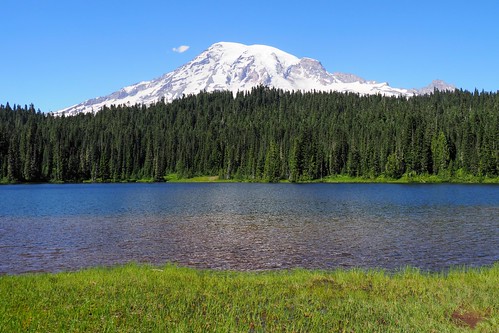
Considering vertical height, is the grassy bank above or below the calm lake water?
above

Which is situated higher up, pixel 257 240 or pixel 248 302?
pixel 248 302

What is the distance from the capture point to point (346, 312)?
641 inches

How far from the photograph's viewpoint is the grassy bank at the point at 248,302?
14.3 metres

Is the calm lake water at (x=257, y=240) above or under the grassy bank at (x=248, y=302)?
under

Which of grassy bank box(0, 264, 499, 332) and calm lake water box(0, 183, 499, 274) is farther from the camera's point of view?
calm lake water box(0, 183, 499, 274)

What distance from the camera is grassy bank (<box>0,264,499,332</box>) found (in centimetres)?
1427

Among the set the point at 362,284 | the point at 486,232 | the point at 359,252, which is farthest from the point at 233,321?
the point at 486,232

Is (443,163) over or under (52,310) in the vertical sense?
over

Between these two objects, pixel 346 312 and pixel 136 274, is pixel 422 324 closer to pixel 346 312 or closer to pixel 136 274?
pixel 346 312

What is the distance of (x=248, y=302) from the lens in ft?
58.4

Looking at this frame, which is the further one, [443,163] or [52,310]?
[443,163]

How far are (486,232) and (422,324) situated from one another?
32.8m

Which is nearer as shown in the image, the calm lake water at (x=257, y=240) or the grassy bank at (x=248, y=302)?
the grassy bank at (x=248, y=302)

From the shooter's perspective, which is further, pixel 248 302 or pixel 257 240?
pixel 257 240
